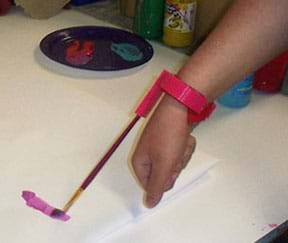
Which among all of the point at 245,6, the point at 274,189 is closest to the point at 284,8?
the point at 245,6

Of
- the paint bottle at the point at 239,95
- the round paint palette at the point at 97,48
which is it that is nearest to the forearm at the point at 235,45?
the paint bottle at the point at 239,95

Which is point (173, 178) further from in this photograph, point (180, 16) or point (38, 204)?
point (180, 16)

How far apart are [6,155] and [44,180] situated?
7 cm

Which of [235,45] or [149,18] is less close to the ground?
[235,45]

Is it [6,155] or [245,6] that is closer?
[245,6]

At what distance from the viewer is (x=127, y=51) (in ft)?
3.26

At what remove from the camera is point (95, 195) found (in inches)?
25.1

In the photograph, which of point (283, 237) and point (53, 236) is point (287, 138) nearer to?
point (283, 237)

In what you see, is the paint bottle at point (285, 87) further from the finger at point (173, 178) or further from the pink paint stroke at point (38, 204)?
the pink paint stroke at point (38, 204)

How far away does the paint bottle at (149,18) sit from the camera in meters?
1.01

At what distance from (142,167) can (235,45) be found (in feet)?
0.52

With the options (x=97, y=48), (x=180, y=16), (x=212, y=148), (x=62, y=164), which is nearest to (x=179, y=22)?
(x=180, y=16)

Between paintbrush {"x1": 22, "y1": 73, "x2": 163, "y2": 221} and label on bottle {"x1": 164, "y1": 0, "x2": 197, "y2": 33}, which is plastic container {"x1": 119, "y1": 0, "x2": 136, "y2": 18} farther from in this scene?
paintbrush {"x1": 22, "y1": 73, "x2": 163, "y2": 221}

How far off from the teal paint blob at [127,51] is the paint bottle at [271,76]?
203 millimetres
